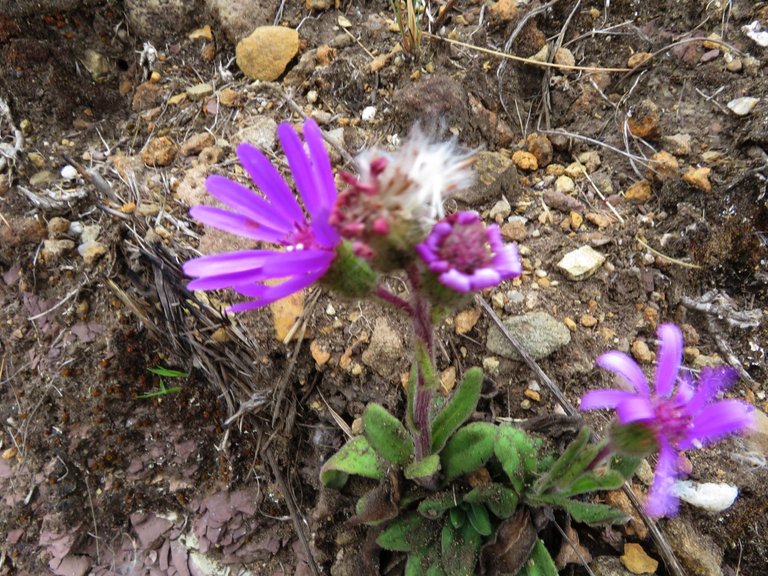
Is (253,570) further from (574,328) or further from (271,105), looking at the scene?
(271,105)

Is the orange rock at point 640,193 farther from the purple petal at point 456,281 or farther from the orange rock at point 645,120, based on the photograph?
the purple petal at point 456,281

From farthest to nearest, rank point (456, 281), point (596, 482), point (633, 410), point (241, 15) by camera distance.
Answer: point (241, 15) < point (596, 482) < point (633, 410) < point (456, 281)

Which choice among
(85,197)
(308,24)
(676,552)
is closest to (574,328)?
(676,552)

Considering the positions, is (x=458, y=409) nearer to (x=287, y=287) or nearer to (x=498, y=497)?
(x=498, y=497)

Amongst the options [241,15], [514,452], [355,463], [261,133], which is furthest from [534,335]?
[241,15]

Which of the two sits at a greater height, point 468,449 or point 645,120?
point 645,120
